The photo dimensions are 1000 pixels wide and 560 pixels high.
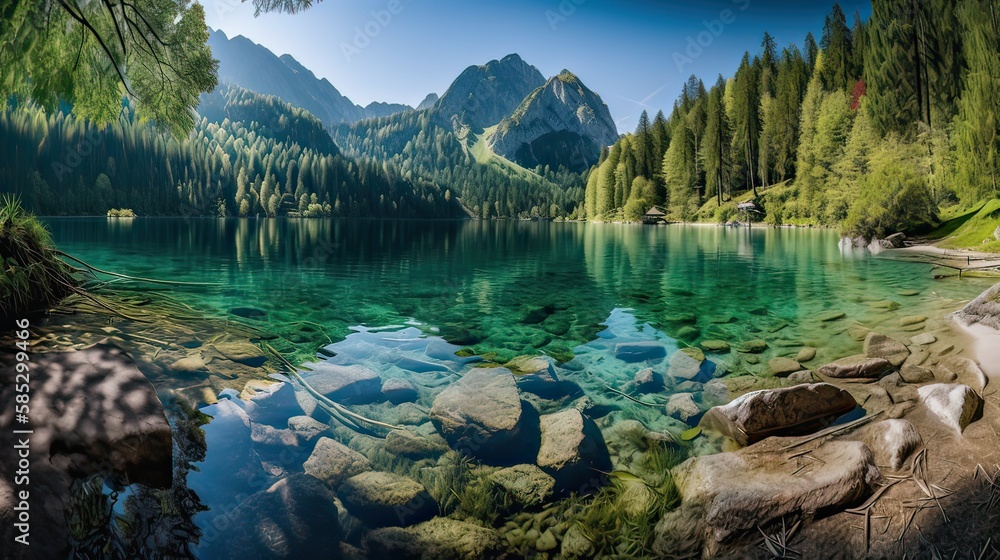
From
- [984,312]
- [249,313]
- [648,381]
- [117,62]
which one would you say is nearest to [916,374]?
[984,312]

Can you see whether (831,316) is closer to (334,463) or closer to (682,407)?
(682,407)

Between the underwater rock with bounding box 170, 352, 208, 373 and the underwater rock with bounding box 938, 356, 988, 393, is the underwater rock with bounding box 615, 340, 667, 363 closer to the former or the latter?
the underwater rock with bounding box 938, 356, 988, 393

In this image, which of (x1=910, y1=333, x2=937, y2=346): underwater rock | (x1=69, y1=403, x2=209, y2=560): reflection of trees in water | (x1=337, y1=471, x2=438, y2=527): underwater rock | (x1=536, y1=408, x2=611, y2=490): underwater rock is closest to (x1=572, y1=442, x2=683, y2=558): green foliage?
(x1=536, y1=408, x2=611, y2=490): underwater rock

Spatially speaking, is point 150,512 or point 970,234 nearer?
point 150,512

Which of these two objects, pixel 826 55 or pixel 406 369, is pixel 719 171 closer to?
pixel 826 55

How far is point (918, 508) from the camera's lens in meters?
3.56

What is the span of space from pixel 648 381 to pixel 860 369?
2942 mm

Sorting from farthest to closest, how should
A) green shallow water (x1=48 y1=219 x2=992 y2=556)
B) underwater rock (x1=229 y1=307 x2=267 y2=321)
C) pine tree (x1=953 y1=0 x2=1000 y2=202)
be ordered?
pine tree (x1=953 y1=0 x2=1000 y2=202), underwater rock (x1=229 y1=307 x2=267 y2=321), green shallow water (x1=48 y1=219 x2=992 y2=556)

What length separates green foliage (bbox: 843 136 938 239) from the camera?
89.9 feet

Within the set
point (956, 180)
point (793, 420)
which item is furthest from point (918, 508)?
point (956, 180)

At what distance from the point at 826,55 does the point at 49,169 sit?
158177 millimetres

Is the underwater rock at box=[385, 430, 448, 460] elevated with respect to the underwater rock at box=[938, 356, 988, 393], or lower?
lower

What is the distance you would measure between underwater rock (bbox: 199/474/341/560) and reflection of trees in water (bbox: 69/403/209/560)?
239mm

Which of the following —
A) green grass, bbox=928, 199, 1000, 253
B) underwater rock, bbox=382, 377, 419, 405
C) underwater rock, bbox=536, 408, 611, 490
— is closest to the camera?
underwater rock, bbox=536, 408, 611, 490
